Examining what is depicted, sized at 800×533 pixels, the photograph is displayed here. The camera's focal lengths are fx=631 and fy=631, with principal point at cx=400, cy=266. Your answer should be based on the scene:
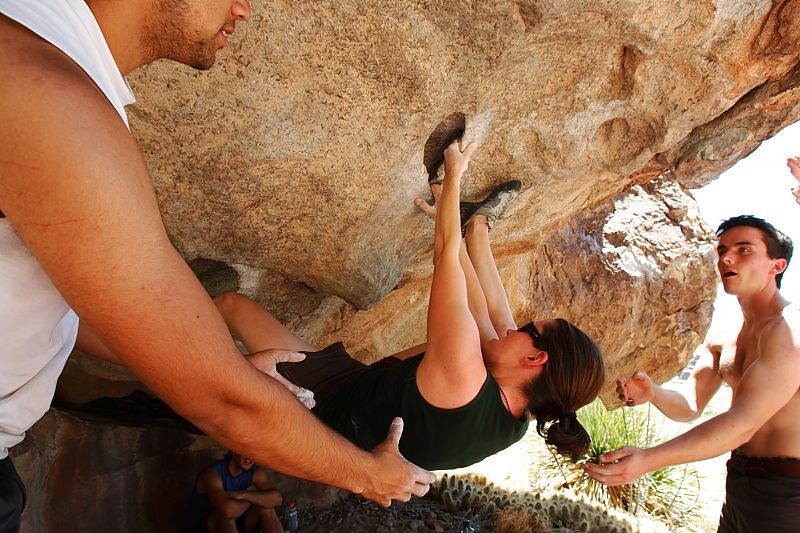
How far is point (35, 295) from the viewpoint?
3.70 ft

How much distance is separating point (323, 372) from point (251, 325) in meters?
0.37

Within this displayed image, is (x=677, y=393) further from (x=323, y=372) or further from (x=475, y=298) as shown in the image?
(x=323, y=372)

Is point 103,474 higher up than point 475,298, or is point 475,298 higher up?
point 475,298

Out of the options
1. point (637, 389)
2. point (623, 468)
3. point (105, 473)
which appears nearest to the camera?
point (623, 468)

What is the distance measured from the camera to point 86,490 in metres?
3.19

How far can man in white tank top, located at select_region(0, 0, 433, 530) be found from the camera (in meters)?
0.93

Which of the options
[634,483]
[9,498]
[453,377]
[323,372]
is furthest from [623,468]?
[634,483]

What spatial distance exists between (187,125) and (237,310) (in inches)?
33.2

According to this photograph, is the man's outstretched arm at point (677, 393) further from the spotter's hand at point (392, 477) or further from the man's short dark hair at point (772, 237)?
the spotter's hand at point (392, 477)

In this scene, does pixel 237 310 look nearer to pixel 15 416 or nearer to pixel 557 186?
pixel 15 416

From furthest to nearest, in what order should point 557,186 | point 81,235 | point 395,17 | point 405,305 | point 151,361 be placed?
point 405,305, point 557,186, point 395,17, point 151,361, point 81,235

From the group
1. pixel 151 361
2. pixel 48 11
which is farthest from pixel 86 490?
pixel 48 11

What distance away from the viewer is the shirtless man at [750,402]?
251 cm

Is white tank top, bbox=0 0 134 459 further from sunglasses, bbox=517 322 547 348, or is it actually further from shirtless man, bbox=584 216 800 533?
shirtless man, bbox=584 216 800 533
